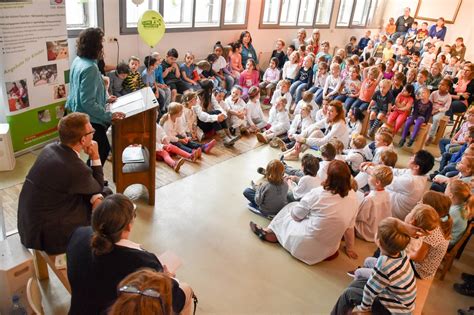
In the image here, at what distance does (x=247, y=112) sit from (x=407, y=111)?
2.52 meters

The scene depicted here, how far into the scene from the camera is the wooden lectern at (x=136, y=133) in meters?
3.13

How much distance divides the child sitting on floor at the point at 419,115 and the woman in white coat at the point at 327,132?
151 centimetres

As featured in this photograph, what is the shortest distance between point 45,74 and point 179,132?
5.40ft

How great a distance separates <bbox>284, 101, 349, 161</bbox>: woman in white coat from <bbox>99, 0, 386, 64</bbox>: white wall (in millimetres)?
2807

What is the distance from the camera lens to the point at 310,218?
3000mm

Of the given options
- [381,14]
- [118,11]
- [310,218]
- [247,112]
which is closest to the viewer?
[310,218]

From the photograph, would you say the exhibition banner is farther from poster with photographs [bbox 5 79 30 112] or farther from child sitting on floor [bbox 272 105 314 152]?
child sitting on floor [bbox 272 105 314 152]

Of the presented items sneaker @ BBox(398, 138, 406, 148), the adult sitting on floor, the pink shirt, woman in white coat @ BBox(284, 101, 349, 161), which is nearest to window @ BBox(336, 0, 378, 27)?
the pink shirt

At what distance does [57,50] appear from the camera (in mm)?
4188

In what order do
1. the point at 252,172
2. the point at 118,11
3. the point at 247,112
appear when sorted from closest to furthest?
the point at 252,172
the point at 118,11
the point at 247,112

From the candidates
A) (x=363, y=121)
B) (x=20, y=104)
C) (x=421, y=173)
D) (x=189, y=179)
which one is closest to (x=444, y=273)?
(x=421, y=173)

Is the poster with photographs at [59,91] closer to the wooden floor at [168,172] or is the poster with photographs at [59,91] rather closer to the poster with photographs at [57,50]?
the poster with photographs at [57,50]

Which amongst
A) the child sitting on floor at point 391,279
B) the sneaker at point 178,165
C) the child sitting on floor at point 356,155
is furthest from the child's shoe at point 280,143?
the child sitting on floor at point 391,279

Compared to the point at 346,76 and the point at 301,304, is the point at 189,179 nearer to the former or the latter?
the point at 301,304
